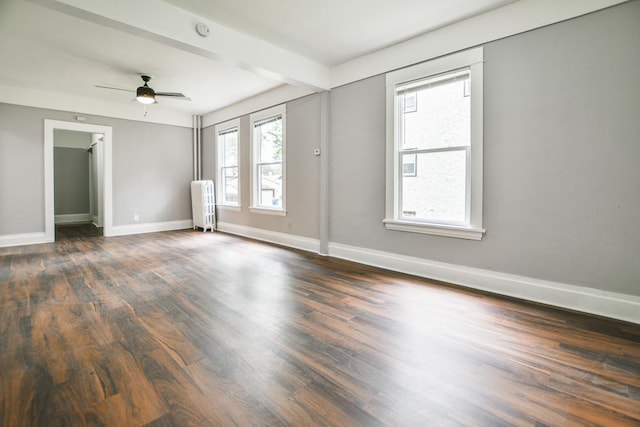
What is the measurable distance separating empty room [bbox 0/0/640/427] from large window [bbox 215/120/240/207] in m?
1.19

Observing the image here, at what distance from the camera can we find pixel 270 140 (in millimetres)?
6008

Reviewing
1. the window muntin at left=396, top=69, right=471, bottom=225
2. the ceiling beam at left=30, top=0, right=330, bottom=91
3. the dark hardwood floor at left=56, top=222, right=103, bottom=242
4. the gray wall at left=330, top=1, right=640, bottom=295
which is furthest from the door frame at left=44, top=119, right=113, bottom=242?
the gray wall at left=330, top=1, right=640, bottom=295

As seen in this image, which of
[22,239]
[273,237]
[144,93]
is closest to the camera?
[144,93]

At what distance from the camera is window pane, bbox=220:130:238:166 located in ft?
22.9

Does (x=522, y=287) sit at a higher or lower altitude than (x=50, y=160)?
lower

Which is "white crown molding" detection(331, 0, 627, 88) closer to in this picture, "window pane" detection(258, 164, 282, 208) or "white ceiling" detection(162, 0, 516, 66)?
"white ceiling" detection(162, 0, 516, 66)

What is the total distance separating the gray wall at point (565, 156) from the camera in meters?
2.50

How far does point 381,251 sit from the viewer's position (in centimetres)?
418

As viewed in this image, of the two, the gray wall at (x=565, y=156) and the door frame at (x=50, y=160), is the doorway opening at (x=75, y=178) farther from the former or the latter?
the gray wall at (x=565, y=156)

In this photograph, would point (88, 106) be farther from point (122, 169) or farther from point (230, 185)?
point (230, 185)

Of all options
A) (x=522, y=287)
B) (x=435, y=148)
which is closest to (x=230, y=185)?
(x=435, y=148)

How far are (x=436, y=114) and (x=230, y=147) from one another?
495cm

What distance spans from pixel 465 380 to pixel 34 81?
737 centimetres

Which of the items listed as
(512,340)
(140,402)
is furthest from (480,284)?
(140,402)
